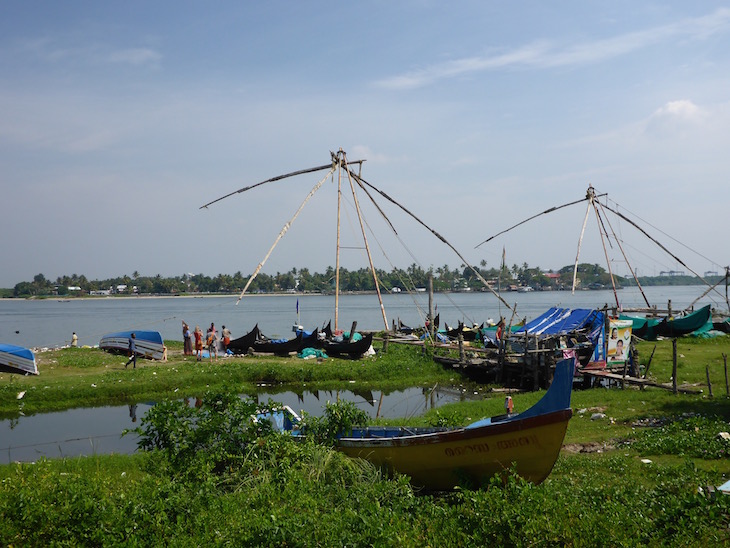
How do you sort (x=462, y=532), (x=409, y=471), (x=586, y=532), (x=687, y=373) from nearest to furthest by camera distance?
Result: (x=586, y=532) < (x=462, y=532) < (x=409, y=471) < (x=687, y=373)

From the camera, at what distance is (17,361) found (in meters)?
21.1

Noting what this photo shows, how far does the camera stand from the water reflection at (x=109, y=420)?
13922mm

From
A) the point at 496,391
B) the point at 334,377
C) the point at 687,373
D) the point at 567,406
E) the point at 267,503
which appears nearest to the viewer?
the point at 267,503

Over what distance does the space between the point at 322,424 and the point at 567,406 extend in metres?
3.67

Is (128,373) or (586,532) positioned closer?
(586,532)

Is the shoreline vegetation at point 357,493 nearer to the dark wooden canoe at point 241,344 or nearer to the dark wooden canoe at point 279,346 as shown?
the dark wooden canoe at point 279,346

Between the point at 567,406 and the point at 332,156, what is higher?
the point at 332,156

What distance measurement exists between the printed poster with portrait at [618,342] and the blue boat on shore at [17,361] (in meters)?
18.4

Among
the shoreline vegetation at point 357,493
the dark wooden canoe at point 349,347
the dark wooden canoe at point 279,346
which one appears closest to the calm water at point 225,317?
the dark wooden canoe at point 279,346

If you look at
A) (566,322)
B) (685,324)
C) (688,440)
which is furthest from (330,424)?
(685,324)

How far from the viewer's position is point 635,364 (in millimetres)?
19016

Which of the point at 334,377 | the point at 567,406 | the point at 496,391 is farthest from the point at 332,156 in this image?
the point at 567,406

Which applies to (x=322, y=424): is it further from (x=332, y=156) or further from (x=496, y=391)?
(x=332, y=156)

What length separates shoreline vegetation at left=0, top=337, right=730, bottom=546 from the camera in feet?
19.7
